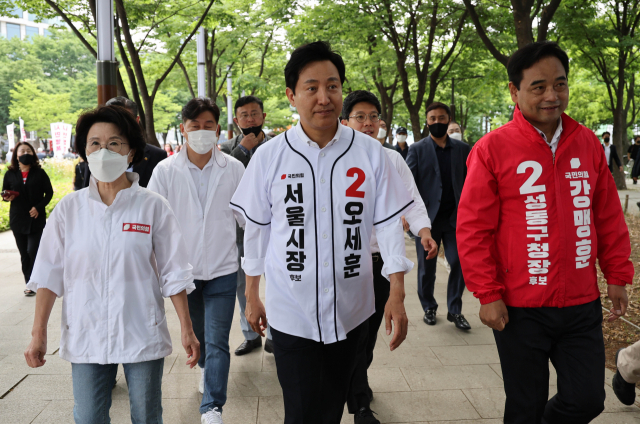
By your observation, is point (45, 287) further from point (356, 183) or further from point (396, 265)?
point (396, 265)

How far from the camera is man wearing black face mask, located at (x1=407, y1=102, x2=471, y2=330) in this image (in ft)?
18.9

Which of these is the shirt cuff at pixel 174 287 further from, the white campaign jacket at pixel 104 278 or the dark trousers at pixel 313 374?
the dark trousers at pixel 313 374

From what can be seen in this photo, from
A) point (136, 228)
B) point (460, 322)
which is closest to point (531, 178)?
point (136, 228)

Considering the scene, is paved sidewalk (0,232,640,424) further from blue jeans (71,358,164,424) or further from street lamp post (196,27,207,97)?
street lamp post (196,27,207,97)

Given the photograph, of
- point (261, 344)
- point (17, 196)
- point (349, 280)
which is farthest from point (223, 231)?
point (17, 196)

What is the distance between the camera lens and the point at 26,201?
24.6 ft

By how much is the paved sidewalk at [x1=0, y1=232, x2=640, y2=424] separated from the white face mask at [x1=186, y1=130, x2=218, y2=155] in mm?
1819

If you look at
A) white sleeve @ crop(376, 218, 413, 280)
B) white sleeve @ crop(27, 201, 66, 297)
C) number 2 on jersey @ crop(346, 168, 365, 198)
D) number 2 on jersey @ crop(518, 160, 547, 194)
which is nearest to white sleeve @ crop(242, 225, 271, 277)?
number 2 on jersey @ crop(346, 168, 365, 198)

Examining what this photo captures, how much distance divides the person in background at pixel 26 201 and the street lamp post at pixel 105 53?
87.9 inches

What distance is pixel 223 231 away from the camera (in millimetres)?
3869

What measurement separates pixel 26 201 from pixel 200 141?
184 inches

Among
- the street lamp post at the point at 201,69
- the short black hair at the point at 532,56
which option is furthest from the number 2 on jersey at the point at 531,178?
the street lamp post at the point at 201,69

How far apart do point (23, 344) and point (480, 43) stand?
1350 cm

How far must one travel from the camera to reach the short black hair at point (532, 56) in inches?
109
